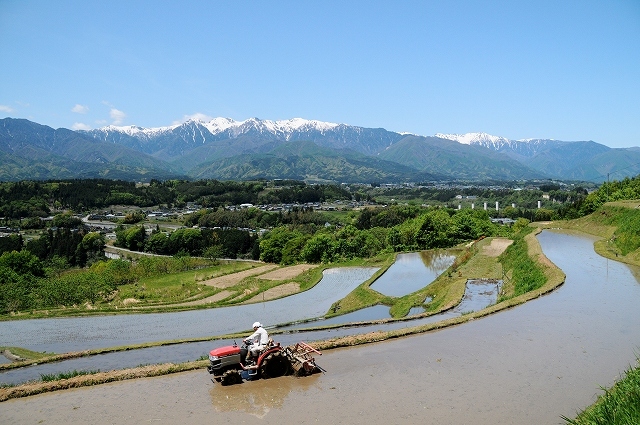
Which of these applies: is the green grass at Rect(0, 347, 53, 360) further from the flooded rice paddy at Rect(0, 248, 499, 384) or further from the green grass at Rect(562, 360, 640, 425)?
the green grass at Rect(562, 360, 640, 425)

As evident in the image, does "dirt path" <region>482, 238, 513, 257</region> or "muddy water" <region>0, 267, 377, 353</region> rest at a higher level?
"dirt path" <region>482, 238, 513, 257</region>

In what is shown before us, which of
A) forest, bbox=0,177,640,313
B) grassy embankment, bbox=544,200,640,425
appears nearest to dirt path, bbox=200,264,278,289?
forest, bbox=0,177,640,313

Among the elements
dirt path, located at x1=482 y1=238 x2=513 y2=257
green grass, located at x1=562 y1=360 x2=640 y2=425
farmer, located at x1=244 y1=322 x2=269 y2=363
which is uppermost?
green grass, located at x1=562 y1=360 x2=640 y2=425

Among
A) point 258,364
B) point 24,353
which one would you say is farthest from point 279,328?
point 258,364

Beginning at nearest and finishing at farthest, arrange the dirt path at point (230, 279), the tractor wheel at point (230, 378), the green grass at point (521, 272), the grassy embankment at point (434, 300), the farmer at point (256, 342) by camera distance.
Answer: the tractor wheel at point (230, 378) < the farmer at point (256, 342) < the grassy embankment at point (434, 300) < the green grass at point (521, 272) < the dirt path at point (230, 279)

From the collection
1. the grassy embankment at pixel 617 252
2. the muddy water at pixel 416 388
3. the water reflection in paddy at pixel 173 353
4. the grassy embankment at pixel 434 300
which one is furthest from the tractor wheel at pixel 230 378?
the grassy embankment at pixel 617 252

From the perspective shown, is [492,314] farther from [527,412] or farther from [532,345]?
[527,412]

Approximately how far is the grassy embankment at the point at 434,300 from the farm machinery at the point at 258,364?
8.25 feet

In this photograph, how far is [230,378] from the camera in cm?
1470

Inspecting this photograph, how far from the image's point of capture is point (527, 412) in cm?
1186

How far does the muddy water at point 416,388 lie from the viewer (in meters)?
12.3

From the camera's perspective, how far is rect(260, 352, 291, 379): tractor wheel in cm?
1505

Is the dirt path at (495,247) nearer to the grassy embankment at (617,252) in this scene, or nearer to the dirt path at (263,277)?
the grassy embankment at (617,252)

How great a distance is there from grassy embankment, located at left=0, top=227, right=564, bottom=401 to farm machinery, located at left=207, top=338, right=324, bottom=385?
251cm
